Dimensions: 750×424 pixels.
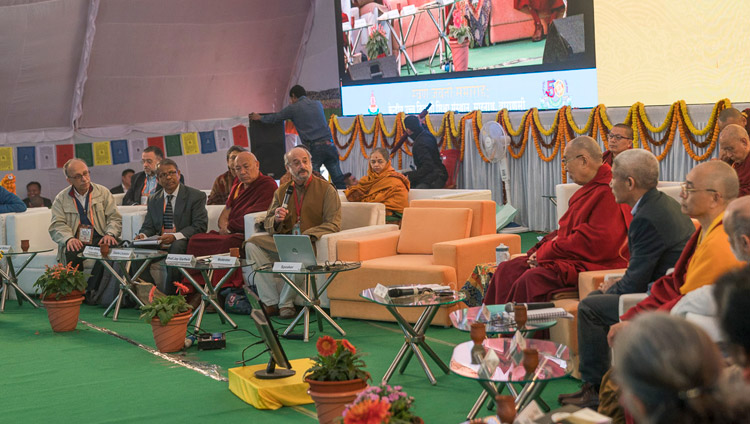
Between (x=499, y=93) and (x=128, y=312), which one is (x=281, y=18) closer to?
(x=499, y=93)

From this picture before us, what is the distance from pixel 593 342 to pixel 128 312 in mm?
4890

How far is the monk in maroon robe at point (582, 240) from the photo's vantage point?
5.35 metres

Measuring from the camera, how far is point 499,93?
12352 millimetres

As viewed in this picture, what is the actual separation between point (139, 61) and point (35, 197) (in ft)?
10.8

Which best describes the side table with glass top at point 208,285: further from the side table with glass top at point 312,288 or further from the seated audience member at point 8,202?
the seated audience member at point 8,202

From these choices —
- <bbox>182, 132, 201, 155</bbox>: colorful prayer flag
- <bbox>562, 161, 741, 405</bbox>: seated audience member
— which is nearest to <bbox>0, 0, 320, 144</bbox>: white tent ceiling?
<bbox>182, 132, 201, 155</bbox>: colorful prayer flag

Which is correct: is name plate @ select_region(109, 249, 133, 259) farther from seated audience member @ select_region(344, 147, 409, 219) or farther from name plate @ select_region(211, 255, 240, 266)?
seated audience member @ select_region(344, 147, 409, 219)

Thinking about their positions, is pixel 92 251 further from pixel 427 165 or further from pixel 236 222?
pixel 427 165

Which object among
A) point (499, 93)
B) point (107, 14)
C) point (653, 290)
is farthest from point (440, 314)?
point (107, 14)

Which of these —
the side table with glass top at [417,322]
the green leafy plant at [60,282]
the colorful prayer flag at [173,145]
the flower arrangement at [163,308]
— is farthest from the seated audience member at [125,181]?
the side table with glass top at [417,322]

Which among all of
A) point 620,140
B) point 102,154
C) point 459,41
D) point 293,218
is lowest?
point 293,218

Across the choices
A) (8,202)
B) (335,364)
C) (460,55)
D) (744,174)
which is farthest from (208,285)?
(460,55)

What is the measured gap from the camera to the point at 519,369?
3758 mm

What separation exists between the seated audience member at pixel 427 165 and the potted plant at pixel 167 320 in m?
5.87
